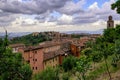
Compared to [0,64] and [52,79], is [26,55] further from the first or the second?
[0,64]

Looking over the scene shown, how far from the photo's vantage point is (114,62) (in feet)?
65.0

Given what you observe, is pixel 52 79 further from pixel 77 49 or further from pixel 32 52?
pixel 77 49

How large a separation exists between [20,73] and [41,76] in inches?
Result: 760

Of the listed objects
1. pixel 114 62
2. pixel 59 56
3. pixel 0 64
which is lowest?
pixel 59 56

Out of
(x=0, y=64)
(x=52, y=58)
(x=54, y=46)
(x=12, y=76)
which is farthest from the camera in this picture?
(x=54, y=46)

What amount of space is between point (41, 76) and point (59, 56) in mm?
23109

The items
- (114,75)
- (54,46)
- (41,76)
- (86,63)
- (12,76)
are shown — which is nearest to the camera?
(12,76)

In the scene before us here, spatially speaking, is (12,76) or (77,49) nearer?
(12,76)

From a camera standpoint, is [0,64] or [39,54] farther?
[39,54]

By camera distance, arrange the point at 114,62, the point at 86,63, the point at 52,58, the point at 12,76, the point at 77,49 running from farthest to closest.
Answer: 1. the point at 77,49
2. the point at 52,58
3. the point at 114,62
4. the point at 86,63
5. the point at 12,76

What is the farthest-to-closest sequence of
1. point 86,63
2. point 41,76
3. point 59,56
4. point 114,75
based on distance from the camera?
point 59,56, point 41,76, point 114,75, point 86,63

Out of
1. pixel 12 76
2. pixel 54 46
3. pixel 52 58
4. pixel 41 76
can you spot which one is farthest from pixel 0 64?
pixel 54 46

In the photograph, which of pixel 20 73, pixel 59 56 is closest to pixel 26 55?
pixel 59 56

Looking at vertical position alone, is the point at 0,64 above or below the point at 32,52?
above
